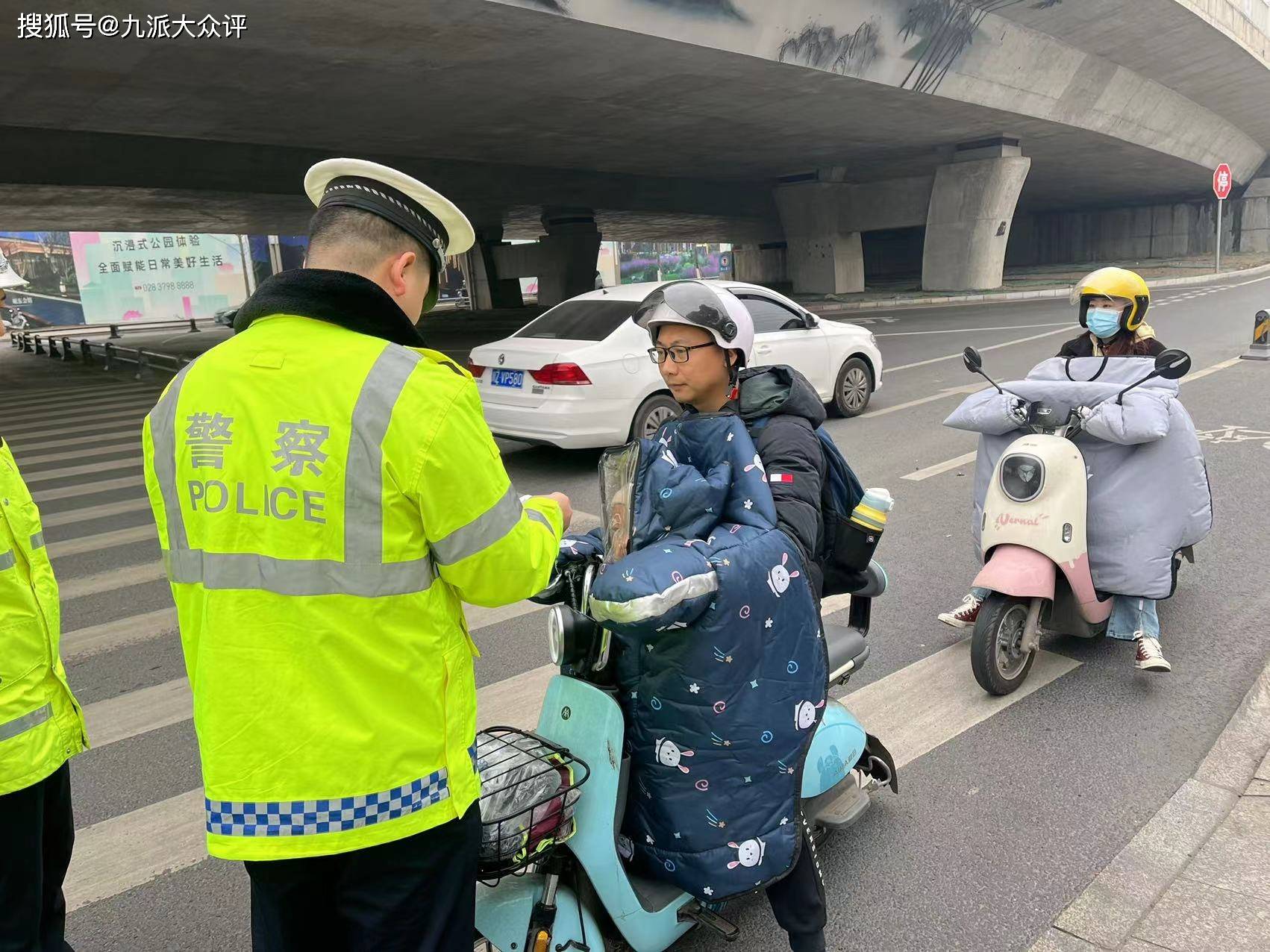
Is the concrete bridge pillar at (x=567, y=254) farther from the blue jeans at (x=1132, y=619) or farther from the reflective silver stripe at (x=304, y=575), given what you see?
the reflective silver stripe at (x=304, y=575)

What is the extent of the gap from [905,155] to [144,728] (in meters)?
26.9

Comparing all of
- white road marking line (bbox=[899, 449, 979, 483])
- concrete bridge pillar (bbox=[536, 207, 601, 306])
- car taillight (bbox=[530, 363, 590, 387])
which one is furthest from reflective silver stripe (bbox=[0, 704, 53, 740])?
concrete bridge pillar (bbox=[536, 207, 601, 306])

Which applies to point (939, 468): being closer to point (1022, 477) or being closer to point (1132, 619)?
point (1132, 619)

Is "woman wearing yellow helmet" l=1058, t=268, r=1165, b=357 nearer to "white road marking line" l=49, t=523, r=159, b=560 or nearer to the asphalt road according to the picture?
Answer: the asphalt road

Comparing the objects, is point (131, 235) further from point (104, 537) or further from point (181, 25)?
point (104, 537)

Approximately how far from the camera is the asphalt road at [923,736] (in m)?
2.74

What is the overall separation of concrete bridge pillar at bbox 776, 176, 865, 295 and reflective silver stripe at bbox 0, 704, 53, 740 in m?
30.4

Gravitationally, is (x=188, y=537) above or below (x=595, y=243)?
below

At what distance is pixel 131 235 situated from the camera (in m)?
50.3

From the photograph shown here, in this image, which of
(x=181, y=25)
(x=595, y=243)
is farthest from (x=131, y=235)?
(x=181, y=25)

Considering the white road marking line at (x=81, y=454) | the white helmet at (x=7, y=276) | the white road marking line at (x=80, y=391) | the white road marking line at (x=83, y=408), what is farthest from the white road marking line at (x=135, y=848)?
the white road marking line at (x=80, y=391)

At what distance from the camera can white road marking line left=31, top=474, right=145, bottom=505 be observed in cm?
877

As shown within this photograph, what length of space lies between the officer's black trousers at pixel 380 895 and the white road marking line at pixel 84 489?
27.4 ft

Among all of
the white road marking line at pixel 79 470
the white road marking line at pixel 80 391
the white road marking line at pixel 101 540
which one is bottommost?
the white road marking line at pixel 101 540
